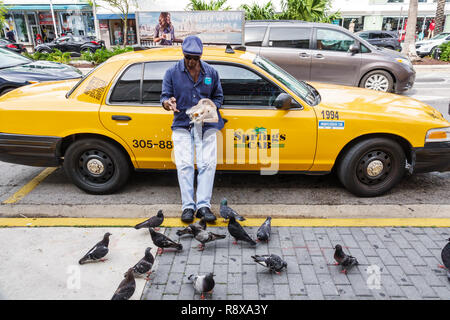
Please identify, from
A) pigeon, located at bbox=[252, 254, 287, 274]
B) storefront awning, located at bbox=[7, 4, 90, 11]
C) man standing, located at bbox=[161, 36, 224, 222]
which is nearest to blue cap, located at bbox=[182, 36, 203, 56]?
man standing, located at bbox=[161, 36, 224, 222]

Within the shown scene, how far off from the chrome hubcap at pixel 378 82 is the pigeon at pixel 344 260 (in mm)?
7104

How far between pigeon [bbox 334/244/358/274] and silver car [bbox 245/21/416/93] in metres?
6.78

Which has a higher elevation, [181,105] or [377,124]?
[181,105]

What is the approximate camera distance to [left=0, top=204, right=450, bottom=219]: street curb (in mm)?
3904

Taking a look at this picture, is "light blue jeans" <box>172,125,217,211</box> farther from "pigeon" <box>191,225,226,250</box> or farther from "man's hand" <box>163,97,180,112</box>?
"pigeon" <box>191,225,226,250</box>

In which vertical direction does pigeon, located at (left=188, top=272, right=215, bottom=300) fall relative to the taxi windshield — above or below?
below

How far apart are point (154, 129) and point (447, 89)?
9892mm

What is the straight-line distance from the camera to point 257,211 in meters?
3.97

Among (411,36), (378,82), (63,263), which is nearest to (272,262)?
(63,263)

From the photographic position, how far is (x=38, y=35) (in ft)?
103

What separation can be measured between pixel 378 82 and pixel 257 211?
6683mm
